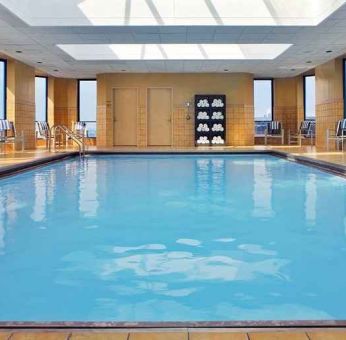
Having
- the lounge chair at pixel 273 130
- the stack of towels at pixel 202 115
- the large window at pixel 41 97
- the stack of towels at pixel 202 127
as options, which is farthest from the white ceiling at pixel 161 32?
the large window at pixel 41 97

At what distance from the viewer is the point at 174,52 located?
1199 cm

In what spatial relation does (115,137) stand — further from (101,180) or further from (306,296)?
(306,296)

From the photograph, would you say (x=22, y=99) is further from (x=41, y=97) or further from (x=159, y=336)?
(x=159, y=336)

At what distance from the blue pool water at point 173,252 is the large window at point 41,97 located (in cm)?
1118

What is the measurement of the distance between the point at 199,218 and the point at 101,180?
3.21 metres

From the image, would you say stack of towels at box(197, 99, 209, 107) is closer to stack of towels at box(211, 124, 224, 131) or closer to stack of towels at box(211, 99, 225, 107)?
stack of towels at box(211, 99, 225, 107)

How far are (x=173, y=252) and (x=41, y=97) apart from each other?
1507cm

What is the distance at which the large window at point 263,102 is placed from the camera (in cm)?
1748

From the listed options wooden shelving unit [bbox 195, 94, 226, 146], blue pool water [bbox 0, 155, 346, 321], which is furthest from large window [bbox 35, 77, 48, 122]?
blue pool water [bbox 0, 155, 346, 321]

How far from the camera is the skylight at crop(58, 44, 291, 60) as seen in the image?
11.9 m

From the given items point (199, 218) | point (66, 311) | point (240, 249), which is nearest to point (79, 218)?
point (199, 218)

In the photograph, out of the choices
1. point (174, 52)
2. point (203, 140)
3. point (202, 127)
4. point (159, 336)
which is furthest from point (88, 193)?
point (202, 127)

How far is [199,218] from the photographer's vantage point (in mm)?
4191

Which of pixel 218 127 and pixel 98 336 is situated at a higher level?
pixel 218 127
